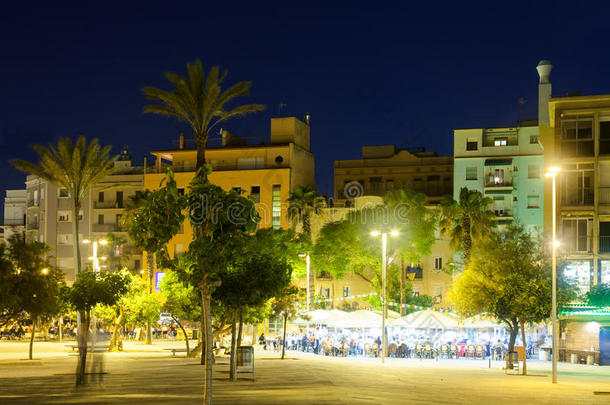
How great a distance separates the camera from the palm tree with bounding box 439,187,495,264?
61031mm

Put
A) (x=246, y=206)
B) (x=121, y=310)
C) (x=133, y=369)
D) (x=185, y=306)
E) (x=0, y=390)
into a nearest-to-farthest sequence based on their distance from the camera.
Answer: (x=246, y=206)
(x=0, y=390)
(x=133, y=369)
(x=185, y=306)
(x=121, y=310)

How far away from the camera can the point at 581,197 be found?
169 ft

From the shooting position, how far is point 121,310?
1970 inches

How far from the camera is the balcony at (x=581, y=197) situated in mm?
51469

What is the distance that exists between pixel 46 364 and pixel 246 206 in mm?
24303

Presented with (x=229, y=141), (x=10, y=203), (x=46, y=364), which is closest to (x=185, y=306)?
(x=46, y=364)

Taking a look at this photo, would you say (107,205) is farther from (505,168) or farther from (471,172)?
(505,168)

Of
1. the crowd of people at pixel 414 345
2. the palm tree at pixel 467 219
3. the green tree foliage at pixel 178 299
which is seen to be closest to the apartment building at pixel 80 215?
the crowd of people at pixel 414 345

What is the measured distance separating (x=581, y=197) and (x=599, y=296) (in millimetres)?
7394

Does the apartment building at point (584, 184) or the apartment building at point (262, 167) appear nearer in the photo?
the apartment building at point (584, 184)

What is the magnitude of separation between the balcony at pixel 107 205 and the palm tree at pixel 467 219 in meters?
52.0

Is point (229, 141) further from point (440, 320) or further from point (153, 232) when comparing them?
point (153, 232)

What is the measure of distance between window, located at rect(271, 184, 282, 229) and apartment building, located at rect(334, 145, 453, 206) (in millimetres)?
6378

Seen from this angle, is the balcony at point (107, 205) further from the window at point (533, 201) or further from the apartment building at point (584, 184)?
the apartment building at point (584, 184)
